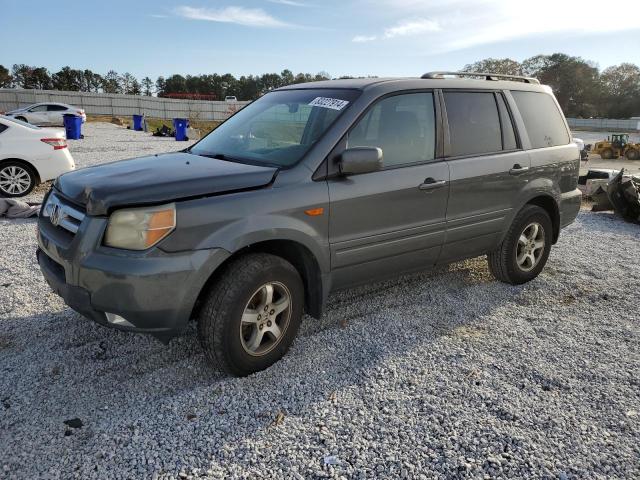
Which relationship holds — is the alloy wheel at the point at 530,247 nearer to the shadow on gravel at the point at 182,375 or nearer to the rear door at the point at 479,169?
the rear door at the point at 479,169

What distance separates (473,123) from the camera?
4352mm

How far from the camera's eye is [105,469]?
2.47 metres

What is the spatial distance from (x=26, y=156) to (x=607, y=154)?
3142 centimetres

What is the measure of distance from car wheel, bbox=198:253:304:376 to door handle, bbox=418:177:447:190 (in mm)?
1228

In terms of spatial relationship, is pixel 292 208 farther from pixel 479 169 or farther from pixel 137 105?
pixel 137 105

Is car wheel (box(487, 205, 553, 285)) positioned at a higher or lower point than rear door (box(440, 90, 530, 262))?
lower

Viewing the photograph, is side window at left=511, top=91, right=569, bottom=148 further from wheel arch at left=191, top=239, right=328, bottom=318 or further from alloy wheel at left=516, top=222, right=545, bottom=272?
wheel arch at left=191, top=239, right=328, bottom=318

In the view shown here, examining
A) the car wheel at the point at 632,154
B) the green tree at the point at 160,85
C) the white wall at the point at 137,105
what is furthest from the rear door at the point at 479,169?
the green tree at the point at 160,85

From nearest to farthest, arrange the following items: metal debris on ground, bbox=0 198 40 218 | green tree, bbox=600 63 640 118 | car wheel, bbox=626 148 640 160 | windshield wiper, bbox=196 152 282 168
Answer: windshield wiper, bbox=196 152 282 168
metal debris on ground, bbox=0 198 40 218
car wheel, bbox=626 148 640 160
green tree, bbox=600 63 640 118

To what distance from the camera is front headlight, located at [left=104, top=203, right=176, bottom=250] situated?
9.28ft

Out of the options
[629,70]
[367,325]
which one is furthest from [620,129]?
[367,325]

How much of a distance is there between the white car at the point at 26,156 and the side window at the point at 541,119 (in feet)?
25.5

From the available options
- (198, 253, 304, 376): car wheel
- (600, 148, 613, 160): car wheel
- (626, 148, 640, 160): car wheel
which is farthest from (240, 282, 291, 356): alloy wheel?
(600, 148, 613, 160): car wheel

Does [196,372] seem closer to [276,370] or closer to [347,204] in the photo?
[276,370]
